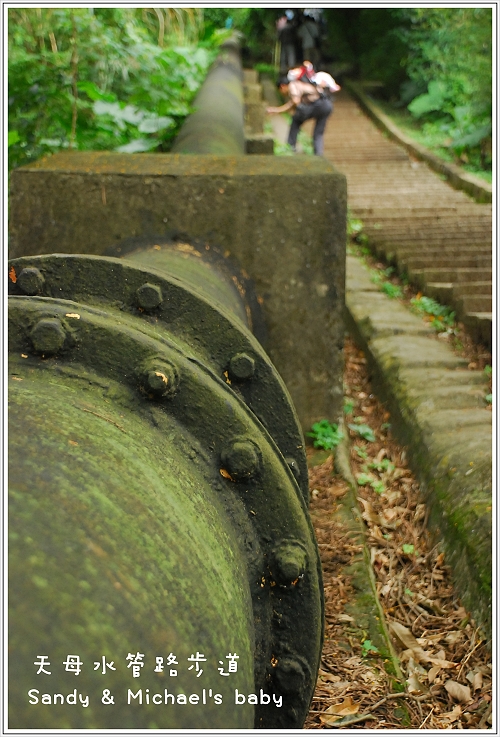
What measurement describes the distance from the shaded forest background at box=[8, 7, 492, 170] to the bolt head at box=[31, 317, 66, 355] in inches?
98.6

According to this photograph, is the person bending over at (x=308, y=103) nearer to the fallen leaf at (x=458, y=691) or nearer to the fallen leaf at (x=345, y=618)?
the fallen leaf at (x=345, y=618)

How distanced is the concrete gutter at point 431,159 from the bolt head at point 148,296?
8257 millimetres

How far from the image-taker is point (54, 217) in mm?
2465

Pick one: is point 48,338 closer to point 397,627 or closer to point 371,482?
point 397,627

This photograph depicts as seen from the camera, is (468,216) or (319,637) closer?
(319,637)

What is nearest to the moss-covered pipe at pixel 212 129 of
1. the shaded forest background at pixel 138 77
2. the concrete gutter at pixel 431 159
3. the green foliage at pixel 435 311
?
the shaded forest background at pixel 138 77

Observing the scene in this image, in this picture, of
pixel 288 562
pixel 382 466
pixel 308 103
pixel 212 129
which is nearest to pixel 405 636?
pixel 382 466

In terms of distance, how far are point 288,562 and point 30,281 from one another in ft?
2.50

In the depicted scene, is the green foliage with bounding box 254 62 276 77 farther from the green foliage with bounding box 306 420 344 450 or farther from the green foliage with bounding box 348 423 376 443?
the green foliage with bounding box 306 420 344 450

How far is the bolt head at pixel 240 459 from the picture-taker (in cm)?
118

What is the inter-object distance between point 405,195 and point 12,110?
6.24 metres

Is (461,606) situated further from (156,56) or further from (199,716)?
(156,56)

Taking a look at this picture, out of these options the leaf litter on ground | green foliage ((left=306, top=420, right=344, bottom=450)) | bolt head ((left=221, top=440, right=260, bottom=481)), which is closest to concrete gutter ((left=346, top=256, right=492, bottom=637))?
the leaf litter on ground

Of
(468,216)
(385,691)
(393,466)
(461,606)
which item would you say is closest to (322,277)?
(393,466)
